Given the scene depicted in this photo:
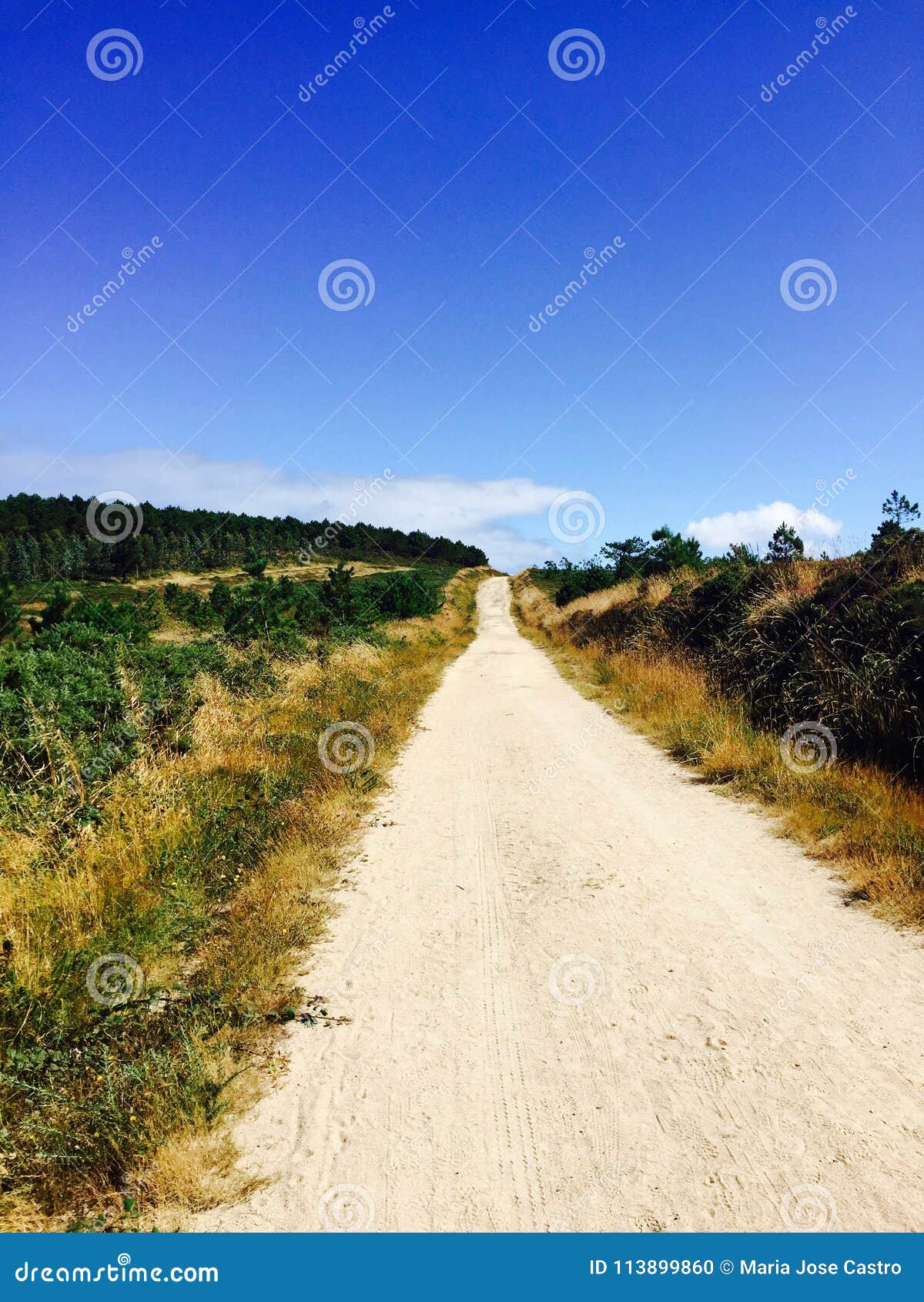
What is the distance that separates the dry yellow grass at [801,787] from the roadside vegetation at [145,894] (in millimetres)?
4143

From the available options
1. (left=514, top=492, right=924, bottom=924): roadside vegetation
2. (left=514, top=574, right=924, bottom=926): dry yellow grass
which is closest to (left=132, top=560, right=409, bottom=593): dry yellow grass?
(left=514, top=492, right=924, bottom=924): roadside vegetation

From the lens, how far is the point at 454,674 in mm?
18438

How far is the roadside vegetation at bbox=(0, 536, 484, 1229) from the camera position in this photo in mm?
2744

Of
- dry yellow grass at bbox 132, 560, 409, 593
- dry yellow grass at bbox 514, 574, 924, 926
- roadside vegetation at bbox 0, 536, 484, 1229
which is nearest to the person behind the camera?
roadside vegetation at bbox 0, 536, 484, 1229

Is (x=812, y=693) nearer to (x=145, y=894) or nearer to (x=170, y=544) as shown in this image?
(x=145, y=894)

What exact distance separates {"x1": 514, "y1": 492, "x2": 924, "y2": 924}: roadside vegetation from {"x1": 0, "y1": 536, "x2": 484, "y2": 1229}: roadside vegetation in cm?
428

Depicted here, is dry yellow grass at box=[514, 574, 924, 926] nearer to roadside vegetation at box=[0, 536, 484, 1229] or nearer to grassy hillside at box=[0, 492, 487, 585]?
roadside vegetation at box=[0, 536, 484, 1229]

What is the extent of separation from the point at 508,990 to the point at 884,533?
908cm

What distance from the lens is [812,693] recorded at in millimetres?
8656

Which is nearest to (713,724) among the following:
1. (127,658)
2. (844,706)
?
(844,706)

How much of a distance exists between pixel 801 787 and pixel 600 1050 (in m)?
4.46

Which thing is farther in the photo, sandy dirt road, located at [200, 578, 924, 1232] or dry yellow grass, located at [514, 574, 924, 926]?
dry yellow grass, located at [514, 574, 924, 926]

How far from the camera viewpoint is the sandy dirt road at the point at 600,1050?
2518 millimetres

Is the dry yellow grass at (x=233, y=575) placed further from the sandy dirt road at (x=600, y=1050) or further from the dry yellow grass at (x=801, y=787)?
the sandy dirt road at (x=600, y=1050)
